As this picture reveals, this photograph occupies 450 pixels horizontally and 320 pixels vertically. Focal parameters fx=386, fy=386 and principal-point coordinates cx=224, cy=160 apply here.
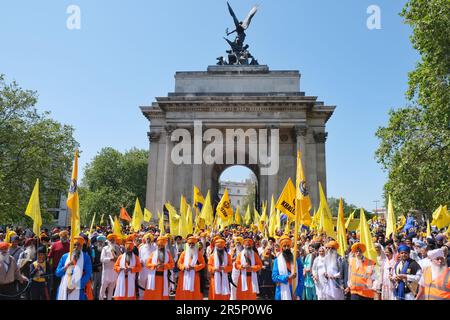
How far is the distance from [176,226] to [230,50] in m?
29.2

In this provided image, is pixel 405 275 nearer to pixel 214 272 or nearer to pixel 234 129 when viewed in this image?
pixel 214 272

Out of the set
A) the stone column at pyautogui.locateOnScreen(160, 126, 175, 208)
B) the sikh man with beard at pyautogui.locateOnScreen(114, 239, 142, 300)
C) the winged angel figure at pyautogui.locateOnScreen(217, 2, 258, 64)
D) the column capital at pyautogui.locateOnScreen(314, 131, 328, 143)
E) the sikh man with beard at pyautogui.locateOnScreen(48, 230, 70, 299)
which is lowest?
the sikh man with beard at pyautogui.locateOnScreen(114, 239, 142, 300)

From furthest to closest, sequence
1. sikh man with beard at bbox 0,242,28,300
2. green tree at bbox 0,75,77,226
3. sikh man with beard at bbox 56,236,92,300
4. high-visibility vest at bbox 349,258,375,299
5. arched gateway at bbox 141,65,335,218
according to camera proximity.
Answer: arched gateway at bbox 141,65,335,218 → green tree at bbox 0,75,77,226 → high-visibility vest at bbox 349,258,375,299 → sikh man with beard at bbox 0,242,28,300 → sikh man with beard at bbox 56,236,92,300

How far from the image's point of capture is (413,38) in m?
24.0

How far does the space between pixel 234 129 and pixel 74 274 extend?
29.4 meters

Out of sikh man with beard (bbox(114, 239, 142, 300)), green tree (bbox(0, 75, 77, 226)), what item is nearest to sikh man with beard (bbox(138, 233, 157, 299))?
sikh man with beard (bbox(114, 239, 142, 300))

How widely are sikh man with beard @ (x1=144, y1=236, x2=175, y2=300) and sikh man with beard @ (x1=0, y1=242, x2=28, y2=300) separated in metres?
3.03

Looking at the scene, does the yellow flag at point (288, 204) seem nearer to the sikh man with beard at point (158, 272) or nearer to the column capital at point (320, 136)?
the sikh man with beard at point (158, 272)

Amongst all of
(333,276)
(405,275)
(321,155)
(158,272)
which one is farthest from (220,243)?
(321,155)

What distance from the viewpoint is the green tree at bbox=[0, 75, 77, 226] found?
3100cm

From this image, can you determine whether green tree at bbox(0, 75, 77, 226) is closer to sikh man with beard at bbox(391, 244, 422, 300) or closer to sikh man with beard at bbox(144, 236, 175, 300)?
sikh man with beard at bbox(144, 236, 175, 300)

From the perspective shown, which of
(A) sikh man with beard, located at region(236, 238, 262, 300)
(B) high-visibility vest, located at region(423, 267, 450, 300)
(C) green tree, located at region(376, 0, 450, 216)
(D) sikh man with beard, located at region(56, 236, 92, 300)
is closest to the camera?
(B) high-visibility vest, located at region(423, 267, 450, 300)

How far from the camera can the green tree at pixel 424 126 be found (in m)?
22.0
